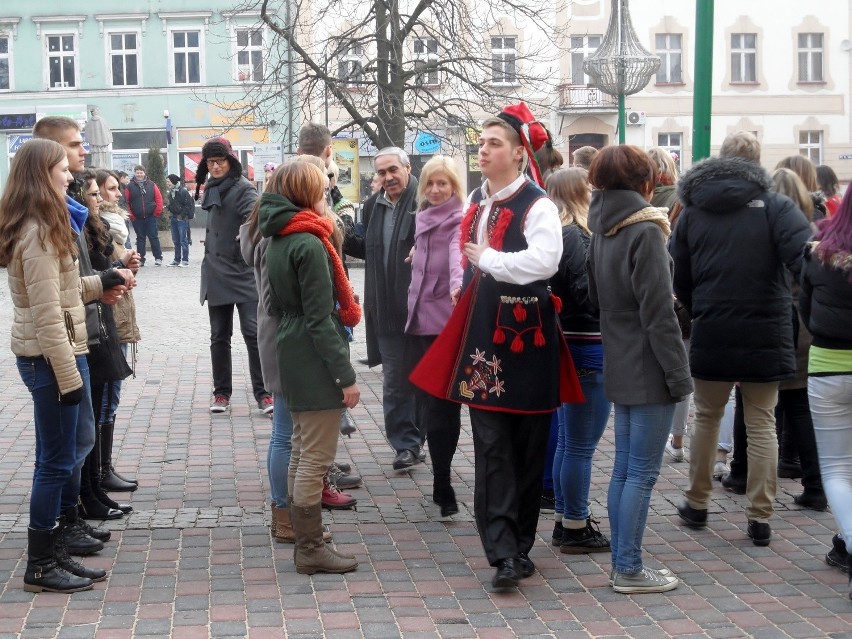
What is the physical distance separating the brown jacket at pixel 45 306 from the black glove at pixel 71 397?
0.02 meters

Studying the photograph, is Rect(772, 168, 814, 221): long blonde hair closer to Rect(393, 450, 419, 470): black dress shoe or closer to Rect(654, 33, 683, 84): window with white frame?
Rect(393, 450, 419, 470): black dress shoe

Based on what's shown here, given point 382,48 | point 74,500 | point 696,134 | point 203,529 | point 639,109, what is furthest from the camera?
point 639,109

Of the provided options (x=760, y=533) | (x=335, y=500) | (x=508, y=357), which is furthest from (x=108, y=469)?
(x=760, y=533)

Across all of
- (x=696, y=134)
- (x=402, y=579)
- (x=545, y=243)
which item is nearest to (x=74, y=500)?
(x=402, y=579)

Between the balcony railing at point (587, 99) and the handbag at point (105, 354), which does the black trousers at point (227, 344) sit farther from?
the balcony railing at point (587, 99)

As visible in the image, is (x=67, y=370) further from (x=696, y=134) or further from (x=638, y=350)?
(x=696, y=134)

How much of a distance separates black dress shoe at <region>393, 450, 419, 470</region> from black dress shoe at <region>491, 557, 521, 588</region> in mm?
2146

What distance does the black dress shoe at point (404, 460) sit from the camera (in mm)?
7195

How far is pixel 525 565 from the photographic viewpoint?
5.21 meters

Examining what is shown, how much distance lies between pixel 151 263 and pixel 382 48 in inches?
348

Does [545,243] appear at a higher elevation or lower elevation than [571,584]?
higher

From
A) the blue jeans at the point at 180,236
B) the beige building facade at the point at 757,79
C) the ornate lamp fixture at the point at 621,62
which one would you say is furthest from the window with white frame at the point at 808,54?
the ornate lamp fixture at the point at 621,62

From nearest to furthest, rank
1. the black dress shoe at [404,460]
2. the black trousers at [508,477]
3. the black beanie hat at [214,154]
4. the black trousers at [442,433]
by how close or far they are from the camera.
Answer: the black trousers at [508,477] < the black trousers at [442,433] < the black dress shoe at [404,460] < the black beanie hat at [214,154]

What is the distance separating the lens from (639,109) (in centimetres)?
4306
